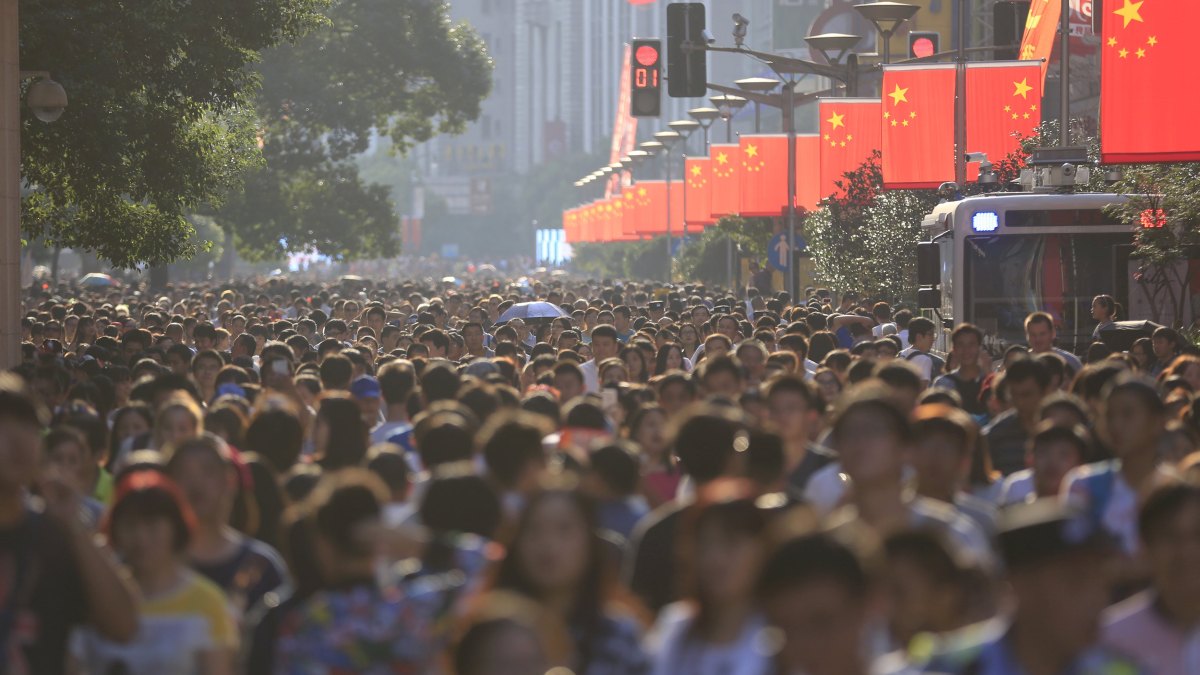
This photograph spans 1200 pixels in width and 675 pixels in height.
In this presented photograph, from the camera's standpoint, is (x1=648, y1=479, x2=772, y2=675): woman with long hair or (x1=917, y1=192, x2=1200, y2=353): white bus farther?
(x1=917, y1=192, x2=1200, y2=353): white bus

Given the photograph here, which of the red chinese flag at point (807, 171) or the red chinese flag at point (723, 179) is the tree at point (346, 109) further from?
the red chinese flag at point (807, 171)

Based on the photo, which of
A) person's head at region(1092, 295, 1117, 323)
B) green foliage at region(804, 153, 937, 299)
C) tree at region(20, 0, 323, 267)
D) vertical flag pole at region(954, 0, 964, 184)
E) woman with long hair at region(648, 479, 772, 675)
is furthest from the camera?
green foliage at region(804, 153, 937, 299)

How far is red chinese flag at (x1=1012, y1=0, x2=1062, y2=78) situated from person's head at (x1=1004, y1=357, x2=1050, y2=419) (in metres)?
17.4

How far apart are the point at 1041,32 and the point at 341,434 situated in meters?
20.9

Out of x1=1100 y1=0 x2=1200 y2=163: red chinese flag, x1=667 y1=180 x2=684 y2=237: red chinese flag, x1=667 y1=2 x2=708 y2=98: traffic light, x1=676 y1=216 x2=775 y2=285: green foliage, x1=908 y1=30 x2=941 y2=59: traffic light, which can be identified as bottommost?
x1=676 y1=216 x2=775 y2=285: green foliage

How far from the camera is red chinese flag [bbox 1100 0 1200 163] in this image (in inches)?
727

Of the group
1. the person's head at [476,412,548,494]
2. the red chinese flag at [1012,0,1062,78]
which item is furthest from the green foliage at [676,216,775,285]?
the person's head at [476,412,548,494]

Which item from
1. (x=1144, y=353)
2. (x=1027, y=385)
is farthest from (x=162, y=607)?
(x=1144, y=353)

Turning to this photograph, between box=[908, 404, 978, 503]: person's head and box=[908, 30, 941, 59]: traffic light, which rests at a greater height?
box=[908, 30, 941, 59]: traffic light

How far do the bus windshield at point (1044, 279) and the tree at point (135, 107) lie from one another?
797cm

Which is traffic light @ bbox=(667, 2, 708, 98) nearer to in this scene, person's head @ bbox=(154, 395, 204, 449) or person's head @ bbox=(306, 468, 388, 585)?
person's head @ bbox=(154, 395, 204, 449)

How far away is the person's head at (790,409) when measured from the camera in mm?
8961

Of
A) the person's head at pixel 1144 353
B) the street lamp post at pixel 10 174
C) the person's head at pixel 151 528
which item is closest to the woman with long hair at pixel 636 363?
the person's head at pixel 1144 353

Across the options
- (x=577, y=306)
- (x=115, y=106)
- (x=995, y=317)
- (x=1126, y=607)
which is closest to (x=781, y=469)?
(x=1126, y=607)
